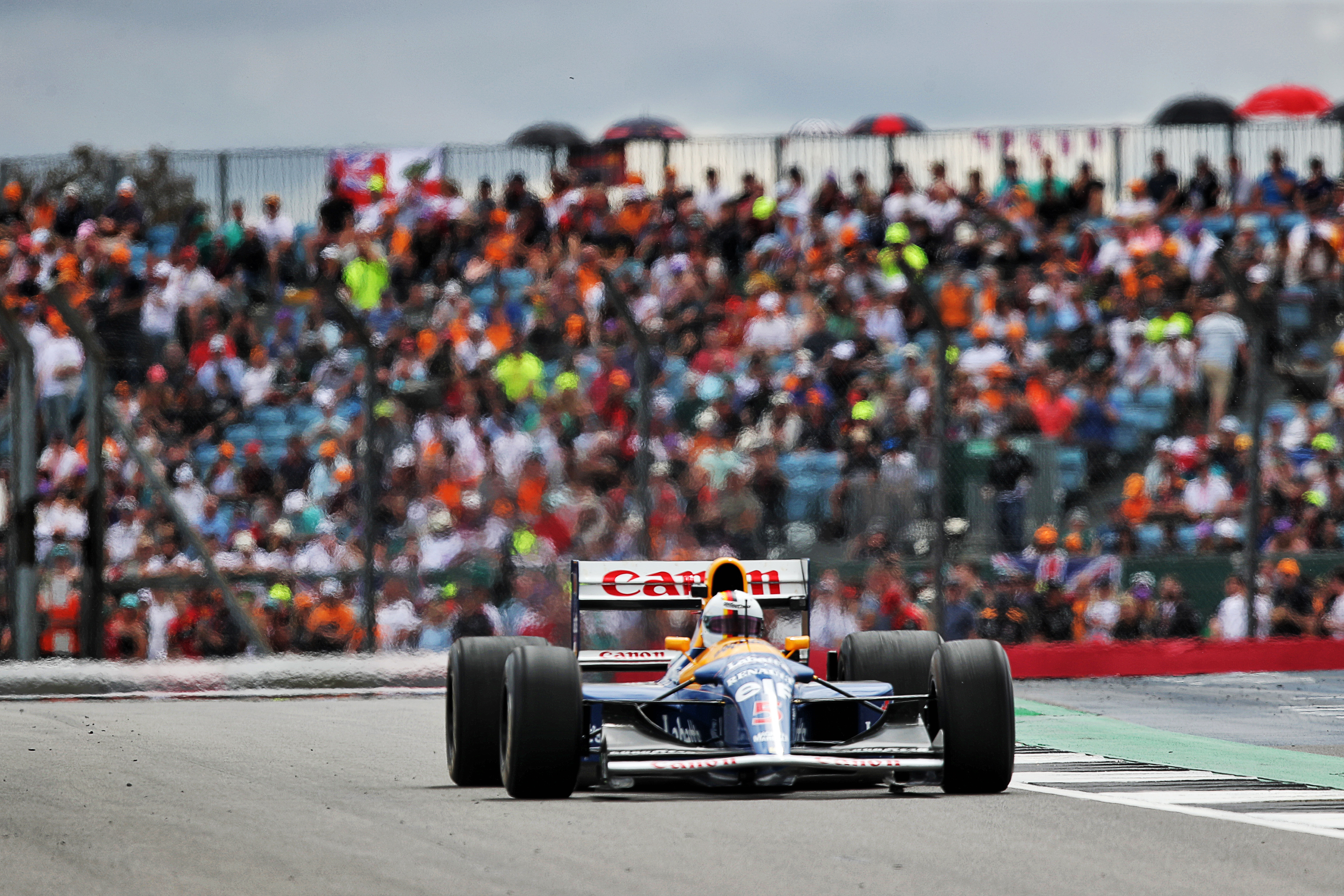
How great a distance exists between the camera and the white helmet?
9344 mm

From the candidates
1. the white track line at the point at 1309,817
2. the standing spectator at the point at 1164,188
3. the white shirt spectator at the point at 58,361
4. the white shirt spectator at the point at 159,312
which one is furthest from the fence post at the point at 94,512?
the standing spectator at the point at 1164,188

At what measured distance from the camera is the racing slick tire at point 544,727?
27.7ft

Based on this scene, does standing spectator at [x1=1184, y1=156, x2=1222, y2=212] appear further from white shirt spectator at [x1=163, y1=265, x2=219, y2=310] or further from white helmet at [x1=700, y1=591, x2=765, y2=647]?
white helmet at [x1=700, y1=591, x2=765, y2=647]

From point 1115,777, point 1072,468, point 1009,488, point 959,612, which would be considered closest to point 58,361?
point 959,612

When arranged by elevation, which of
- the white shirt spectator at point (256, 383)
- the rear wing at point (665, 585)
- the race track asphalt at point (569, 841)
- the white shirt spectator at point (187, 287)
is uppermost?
the white shirt spectator at point (187, 287)

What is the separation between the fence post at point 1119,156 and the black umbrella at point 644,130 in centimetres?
536

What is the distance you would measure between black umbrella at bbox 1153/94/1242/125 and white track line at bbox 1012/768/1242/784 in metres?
19.8

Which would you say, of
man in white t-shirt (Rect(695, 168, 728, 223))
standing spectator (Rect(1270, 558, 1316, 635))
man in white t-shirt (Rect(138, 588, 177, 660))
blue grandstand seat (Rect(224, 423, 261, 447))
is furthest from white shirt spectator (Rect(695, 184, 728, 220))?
man in white t-shirt (Rect(138, 588, 177, 660))

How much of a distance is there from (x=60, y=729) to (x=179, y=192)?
499 inches

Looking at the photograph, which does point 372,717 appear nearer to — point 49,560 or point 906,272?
point 49,560

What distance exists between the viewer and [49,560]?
1689cm

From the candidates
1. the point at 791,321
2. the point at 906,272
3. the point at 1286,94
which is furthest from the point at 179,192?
the point at 1286,94

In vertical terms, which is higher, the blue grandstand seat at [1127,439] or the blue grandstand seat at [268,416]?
the blue grandstand seat at [268,416]

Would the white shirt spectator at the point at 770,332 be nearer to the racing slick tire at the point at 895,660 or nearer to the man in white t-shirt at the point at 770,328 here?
the man in white t-shirt at the point at 770,328
